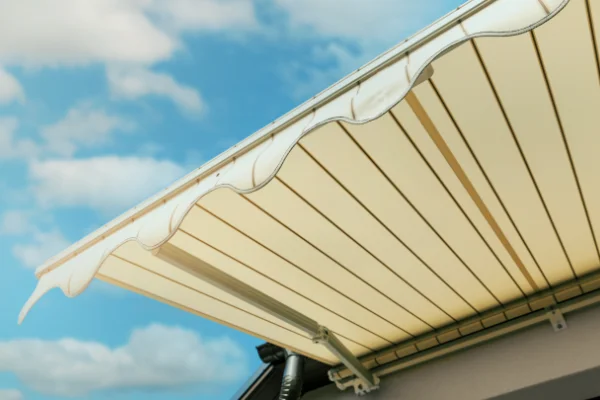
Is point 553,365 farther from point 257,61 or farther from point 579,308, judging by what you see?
point 257,61

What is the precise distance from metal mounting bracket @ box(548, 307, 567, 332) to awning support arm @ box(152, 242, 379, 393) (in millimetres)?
1578

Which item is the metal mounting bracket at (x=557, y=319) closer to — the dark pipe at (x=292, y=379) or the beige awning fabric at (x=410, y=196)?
the beige awning fabric at (x=410, y=196)

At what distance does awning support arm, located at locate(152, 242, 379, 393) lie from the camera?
271 centimetres

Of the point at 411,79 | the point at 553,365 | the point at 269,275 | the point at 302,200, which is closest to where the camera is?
the point at 411,79

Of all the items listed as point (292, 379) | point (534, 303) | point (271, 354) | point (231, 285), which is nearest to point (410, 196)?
point (231, 285)

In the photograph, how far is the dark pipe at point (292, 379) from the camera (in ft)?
13.1

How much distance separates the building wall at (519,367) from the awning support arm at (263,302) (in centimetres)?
45

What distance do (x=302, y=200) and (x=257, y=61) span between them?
5344 centimetres

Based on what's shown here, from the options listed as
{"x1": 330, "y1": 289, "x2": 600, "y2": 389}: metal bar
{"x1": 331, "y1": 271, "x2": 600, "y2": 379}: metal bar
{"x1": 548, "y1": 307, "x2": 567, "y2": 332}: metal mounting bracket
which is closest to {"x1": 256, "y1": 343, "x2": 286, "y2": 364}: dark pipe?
{"x1": 330, "y1": 289, "x2": 600, "y2": 389}: metal bar

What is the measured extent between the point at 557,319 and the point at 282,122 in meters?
2.74

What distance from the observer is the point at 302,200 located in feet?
8.16

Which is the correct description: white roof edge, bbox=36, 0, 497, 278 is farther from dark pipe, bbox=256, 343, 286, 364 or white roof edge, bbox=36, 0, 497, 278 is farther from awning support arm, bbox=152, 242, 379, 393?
dark pipe, bbox=256, 343, 286, 364

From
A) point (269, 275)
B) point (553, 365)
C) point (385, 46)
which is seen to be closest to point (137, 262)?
point (269, 275)

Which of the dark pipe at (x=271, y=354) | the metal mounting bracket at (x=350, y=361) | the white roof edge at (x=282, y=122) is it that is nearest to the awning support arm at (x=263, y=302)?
the metal mounting bracket at (x=350, y=361)
